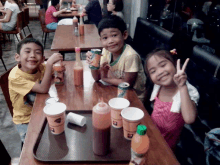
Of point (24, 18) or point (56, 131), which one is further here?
point (24, 18)

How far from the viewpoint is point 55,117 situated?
98 cm

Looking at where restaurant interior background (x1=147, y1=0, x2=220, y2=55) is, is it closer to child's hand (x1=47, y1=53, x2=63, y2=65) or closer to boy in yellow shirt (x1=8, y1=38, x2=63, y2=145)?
child's hand (x1=47, y1=53, x2=63, y2=65)

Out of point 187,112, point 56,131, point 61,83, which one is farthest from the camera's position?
point 61,83

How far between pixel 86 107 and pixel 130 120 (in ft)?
1.51

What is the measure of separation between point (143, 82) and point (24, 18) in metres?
4.90

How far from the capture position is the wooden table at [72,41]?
2.53m

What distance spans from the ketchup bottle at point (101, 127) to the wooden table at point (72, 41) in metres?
1.81

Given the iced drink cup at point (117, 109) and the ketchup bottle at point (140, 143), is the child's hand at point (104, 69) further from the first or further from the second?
the ketchup bottle at point (140, 143)

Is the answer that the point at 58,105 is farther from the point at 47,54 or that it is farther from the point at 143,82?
the point at 47,54

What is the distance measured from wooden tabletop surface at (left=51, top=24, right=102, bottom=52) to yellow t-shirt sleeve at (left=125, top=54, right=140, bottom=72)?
945 millimetres

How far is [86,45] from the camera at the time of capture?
8.59ft

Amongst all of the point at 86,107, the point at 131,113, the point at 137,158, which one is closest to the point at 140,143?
the point at 137,158

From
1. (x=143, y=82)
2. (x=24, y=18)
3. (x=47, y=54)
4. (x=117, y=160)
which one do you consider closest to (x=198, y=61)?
(x=143, y=82)

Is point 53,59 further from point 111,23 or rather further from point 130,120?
point 130,120
